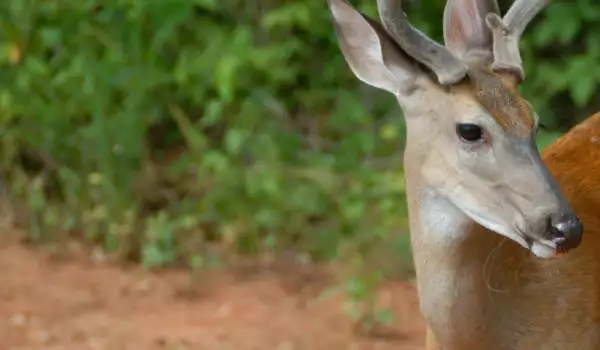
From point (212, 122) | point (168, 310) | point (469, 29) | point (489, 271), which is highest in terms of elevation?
point (469, 29)

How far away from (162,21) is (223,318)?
5.45 feet

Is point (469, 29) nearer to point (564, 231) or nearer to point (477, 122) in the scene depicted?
point (477, 122)

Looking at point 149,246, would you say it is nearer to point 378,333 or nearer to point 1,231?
point 1,231

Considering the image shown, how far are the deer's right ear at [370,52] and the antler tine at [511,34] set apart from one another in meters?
0.23

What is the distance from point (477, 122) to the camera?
266 centimetres

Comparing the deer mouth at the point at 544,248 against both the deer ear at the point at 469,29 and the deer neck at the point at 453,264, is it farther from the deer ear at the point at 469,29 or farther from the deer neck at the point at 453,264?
the deer ear at the point at 469,29

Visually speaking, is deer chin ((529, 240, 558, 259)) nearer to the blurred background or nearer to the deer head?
the deer head

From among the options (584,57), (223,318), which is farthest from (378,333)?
(584,57)

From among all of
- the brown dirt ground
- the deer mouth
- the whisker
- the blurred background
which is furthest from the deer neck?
the blurred background

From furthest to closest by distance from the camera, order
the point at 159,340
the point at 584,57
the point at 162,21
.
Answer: the point at 162,21 → the point at 584,57 → the point at 159,340

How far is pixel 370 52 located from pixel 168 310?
215 centimetres

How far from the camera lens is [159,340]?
173 inches

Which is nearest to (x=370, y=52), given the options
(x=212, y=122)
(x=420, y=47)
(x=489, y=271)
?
(x=420, y=47)

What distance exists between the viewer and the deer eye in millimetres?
2670
